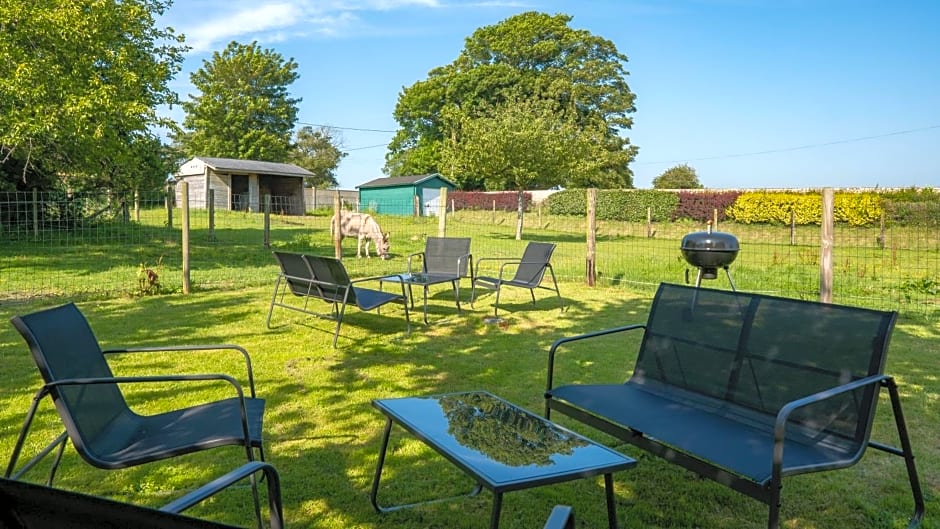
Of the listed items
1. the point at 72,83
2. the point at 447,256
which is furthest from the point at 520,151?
the point at 447,256

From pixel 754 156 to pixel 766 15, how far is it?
43.1m

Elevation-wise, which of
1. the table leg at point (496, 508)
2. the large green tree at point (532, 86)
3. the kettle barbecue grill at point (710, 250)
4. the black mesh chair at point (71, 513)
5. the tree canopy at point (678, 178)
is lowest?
the table leg at point (496, 508)

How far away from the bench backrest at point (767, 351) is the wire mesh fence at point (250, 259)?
2828 millimetres

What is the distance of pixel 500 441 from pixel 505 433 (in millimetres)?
103

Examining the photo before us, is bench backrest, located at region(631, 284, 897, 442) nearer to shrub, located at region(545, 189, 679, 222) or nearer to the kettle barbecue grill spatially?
the kettle barbecue grill

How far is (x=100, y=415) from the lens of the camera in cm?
251

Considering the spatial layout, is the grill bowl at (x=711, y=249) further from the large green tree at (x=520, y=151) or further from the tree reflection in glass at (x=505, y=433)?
the large green tree at (x=520, y=151)

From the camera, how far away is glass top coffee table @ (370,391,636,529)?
76.9 inches

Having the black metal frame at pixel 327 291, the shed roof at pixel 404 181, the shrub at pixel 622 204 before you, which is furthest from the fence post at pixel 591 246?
the shed roof at pixel 404 181

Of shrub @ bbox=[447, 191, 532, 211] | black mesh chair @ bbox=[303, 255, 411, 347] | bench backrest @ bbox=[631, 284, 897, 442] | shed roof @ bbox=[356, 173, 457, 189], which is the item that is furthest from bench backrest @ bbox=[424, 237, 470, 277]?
shed roof @ bbox=[356, 173, 457, 189]

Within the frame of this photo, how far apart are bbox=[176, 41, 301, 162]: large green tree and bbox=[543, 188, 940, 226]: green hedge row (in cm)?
2343

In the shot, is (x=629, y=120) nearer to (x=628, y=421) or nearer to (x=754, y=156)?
(x=754, y=156)

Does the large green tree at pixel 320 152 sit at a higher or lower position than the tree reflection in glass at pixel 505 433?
higher

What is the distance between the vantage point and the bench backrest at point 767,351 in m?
2.48
